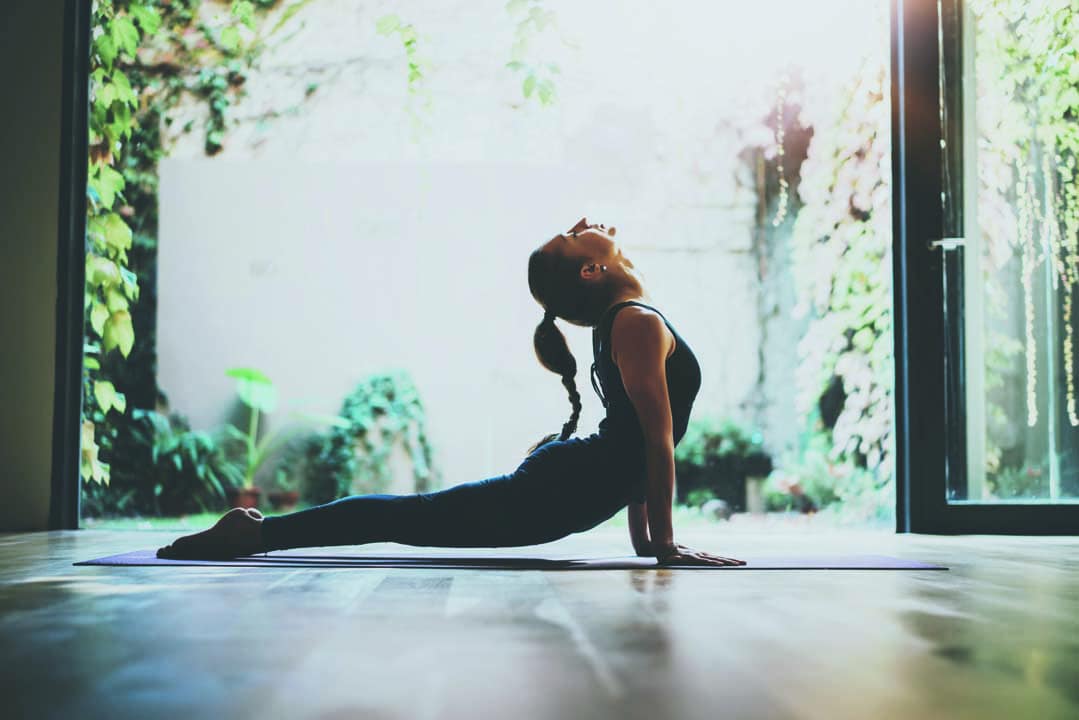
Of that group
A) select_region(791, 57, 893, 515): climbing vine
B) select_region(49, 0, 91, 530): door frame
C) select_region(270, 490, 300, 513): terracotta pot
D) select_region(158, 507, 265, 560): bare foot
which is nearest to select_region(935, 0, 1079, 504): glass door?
select_region(791, 57, 893, 515): climbing vine

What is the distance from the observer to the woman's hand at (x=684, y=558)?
1.80 meters

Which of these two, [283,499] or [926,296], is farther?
[283,499]

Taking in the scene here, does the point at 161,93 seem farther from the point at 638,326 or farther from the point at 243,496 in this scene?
the point at 638,326

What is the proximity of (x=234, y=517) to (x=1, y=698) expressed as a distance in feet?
3.34

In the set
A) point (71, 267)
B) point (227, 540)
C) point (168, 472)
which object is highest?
point (71, 267)

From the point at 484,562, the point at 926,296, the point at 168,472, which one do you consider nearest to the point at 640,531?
the point at 484,562

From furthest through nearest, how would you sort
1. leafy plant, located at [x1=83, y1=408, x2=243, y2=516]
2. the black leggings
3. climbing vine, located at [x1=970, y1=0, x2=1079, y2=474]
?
leafy plant, located at [x1=83, y1=408, x2=243, y2=516] < climbing vine, located at [x1=970, y1=0, x2=1079, y2=474] < the black leggings

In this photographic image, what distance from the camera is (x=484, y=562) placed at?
194 centimetres

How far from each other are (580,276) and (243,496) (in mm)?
3358

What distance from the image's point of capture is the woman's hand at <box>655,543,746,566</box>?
180 cm

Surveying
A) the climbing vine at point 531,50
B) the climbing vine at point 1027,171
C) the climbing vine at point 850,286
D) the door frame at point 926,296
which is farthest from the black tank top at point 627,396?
the climbing vine at point 850,286

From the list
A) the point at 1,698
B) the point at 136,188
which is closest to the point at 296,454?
the point at 136,188

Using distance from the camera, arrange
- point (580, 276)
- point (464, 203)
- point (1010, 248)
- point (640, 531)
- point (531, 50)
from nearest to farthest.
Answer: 1. point (580, 276)
2. point (640, 531)
3. point (1010, 248)
4. point (531, 50)
5. point (464, 203)

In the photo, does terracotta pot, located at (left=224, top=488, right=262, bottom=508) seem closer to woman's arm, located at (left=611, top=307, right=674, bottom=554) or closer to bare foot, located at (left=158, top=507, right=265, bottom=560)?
bare foot, located at (left=158, top=507, right=265, bottom=560)
